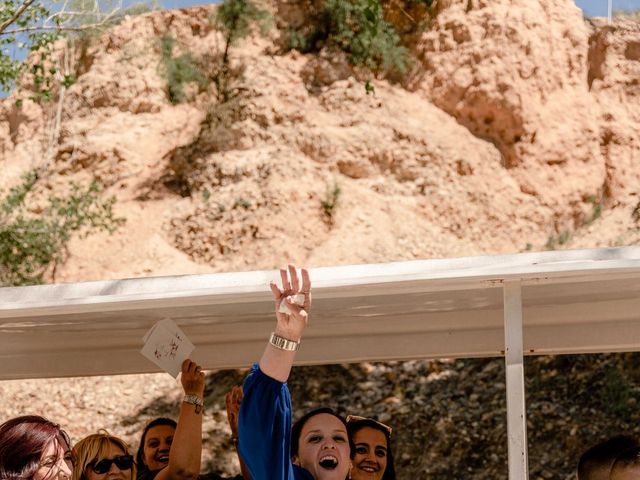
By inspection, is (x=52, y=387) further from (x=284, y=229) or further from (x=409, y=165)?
(x=409, y=165)

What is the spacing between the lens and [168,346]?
15.9 feet

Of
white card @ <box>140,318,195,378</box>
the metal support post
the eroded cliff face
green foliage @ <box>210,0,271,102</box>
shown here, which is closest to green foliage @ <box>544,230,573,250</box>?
the eroded cliff face

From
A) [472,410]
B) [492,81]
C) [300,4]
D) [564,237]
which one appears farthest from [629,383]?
[300,4]

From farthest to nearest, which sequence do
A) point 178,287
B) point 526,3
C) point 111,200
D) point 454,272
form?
point 526,3
point 111,200
point 178,287
point 454,272

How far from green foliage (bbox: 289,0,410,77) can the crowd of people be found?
54.3 feet

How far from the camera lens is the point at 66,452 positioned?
2.91 m

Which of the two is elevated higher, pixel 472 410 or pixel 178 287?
pixel 472 410

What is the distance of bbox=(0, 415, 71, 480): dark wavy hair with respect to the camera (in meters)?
2.75

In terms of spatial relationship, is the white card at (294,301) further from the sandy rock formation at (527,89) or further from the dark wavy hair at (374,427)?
the sandy rock formation at (527,89)

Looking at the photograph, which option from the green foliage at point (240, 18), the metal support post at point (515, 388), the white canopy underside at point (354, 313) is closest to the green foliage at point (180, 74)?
the green foliage at point (240, 18)

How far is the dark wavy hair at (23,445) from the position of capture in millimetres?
2754

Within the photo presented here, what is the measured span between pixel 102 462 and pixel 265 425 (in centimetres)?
188

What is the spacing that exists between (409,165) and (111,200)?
6.10 meters

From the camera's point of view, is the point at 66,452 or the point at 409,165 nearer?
the point at 66,452
